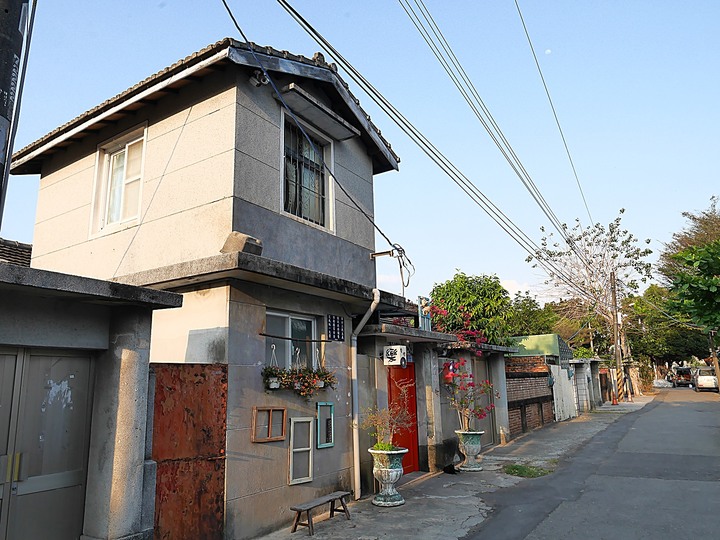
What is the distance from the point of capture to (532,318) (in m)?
37.3

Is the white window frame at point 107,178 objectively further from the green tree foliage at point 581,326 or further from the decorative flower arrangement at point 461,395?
the green tree foliage at point 581,326

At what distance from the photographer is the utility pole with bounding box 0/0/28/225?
2934 mm

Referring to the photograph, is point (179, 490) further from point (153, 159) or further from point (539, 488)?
point (539, 488)

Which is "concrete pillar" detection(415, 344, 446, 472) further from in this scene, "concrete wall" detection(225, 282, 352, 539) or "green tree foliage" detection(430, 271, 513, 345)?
"green tree foliage" detection(430, 271, 513, 345)

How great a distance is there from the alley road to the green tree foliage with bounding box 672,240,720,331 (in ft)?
9.92

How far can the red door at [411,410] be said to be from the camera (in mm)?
10242

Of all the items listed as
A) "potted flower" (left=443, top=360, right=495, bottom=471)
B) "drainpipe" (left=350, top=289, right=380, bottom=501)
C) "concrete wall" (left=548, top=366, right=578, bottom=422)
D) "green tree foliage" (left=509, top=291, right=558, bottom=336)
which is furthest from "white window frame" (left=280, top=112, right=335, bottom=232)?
"green tree foliage" (left=509, top=291, right=558, bottom=336)

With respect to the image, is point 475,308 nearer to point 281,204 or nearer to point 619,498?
point 619,498

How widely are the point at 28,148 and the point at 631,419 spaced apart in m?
22.8

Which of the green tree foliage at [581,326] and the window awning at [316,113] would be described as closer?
the window awning at [316,113]

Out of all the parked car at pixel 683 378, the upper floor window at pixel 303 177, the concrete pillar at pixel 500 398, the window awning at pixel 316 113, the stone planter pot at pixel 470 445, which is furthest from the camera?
the parked car at pixel 683 378

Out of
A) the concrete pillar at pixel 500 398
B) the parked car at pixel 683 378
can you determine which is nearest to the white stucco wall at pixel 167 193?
the concrete pillar at pixel 500 398

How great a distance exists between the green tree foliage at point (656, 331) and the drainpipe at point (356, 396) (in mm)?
34699

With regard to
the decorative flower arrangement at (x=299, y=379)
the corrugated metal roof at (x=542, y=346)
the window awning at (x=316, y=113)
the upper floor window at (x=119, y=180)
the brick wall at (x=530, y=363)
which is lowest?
the decorative flower arrangement at (x=299, y=379)
